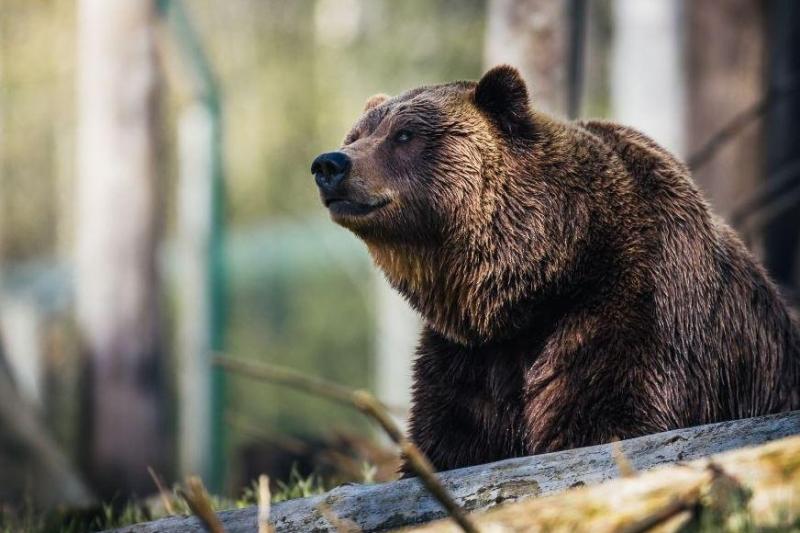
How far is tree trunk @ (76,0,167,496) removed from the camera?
1030 centimetres

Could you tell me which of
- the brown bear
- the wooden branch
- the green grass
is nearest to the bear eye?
the brown bear

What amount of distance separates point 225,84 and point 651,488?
1116 inches

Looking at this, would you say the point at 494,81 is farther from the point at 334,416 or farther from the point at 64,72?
the point at 64,72

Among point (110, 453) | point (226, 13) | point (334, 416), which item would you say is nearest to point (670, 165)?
point (110, 453)

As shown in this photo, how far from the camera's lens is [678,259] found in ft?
14.7

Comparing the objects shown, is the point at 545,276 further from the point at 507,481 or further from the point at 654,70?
the point at 654,70

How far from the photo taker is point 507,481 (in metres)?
3.63

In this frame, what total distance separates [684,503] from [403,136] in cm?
225

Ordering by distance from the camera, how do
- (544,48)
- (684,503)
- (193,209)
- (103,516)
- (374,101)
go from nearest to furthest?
(684,503)
(374,101)
(103,516)
(544,48)
(193,209)

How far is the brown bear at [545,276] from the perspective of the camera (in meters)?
4.38

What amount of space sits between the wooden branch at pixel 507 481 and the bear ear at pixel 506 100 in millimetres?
1593

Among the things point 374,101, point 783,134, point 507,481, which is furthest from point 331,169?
point 783,134

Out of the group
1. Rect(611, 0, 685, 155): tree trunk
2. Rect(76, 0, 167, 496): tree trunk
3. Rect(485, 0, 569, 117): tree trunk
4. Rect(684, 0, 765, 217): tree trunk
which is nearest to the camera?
Rect(485, 0, 569, 117): tree trunk

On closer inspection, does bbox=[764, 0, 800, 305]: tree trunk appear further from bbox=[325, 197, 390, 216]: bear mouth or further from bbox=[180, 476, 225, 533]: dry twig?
bbox=[180, 476, 225, 533]: dry twig
